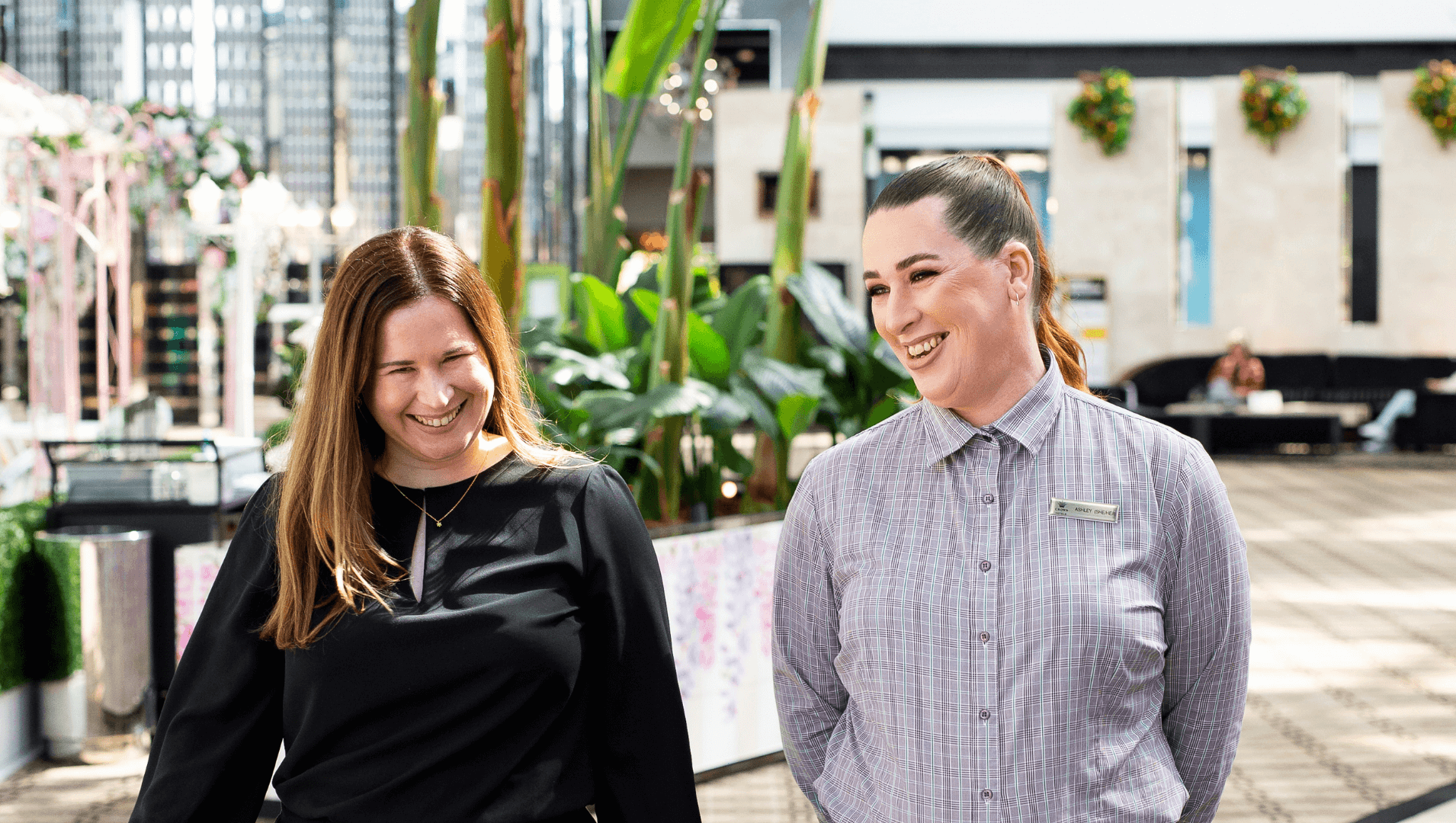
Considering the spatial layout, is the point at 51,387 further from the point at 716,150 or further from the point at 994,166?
the point at 716,150

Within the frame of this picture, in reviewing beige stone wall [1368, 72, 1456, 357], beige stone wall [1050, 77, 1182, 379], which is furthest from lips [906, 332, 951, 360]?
beige stone wall [1368, 72, 1456, 357]

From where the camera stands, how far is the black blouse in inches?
46.3

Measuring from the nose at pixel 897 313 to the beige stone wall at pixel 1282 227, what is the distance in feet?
42.4

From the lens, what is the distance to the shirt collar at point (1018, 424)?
113 cm

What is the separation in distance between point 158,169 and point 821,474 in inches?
212

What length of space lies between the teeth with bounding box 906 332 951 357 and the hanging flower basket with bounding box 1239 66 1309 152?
510 inches

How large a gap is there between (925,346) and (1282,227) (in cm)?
1325

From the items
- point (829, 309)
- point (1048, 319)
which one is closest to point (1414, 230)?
point (829, 309)

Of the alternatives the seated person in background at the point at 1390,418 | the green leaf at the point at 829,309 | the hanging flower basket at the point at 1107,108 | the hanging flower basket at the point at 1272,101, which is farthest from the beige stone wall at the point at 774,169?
the green leaf at the point at 829,309

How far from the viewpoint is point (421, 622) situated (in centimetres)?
119

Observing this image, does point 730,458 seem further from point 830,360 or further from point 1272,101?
point 1272,101

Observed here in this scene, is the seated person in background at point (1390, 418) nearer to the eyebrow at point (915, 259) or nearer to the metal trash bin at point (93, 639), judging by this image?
the metal trash bin at point (93, 639)

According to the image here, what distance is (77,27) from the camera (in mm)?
14805

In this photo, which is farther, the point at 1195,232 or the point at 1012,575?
the point at 1195,232
